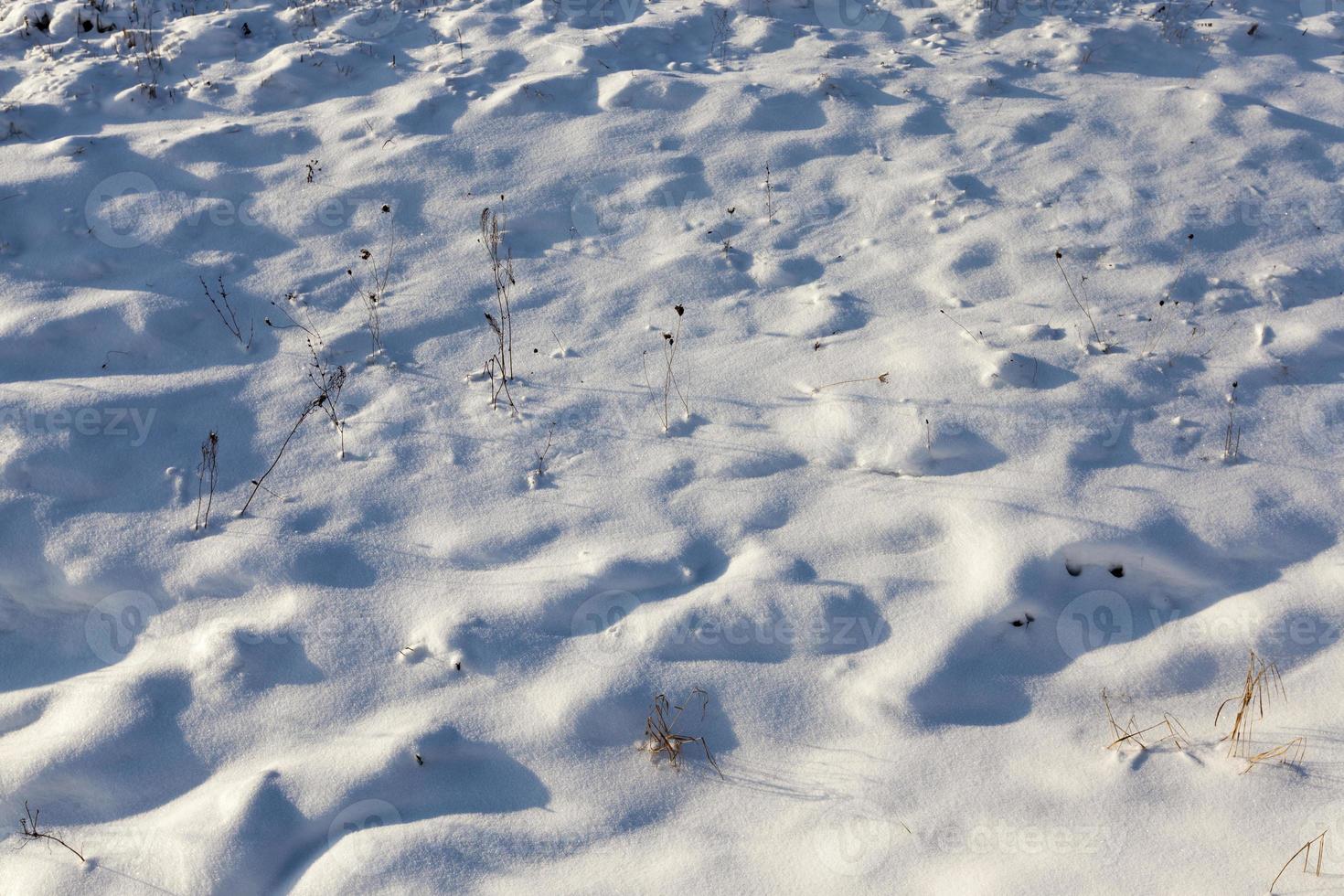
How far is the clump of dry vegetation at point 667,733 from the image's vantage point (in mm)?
3061

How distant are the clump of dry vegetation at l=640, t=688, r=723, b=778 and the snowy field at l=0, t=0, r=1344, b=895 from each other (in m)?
0.04

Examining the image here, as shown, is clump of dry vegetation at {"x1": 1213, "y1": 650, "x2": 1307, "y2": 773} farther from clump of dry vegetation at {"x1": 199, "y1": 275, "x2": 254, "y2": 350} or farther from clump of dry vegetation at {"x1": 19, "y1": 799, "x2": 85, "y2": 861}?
clump of dry vegetation at {"x1": 199, "y1": 275, "x2": 254, "y2": 350}

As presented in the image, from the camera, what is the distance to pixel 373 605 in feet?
11.8

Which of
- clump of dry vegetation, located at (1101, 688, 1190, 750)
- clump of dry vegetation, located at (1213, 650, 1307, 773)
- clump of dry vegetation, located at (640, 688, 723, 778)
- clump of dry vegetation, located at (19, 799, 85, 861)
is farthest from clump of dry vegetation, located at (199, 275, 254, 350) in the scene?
clump of dry vegetation, located at (1213, 650, 1307, 773)

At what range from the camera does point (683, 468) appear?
4059 millimetres

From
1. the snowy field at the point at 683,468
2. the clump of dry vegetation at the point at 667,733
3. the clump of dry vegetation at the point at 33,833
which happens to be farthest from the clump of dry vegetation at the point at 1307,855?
the clump of dry vegetation at the point at 33,833

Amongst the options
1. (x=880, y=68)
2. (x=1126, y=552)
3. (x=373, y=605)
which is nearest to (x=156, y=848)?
(x=373, y=605)

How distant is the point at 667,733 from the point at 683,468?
4.30ft

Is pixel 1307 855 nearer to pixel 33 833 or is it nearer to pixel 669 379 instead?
pixel 669 379

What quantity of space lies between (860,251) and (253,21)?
565 centimetres

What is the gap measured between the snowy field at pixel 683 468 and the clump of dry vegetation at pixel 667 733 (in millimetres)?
37

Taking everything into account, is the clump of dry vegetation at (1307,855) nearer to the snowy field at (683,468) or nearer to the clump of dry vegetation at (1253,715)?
the snowy field at (683,468)

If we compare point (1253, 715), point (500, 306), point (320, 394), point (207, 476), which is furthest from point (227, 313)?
point (1253, 715)

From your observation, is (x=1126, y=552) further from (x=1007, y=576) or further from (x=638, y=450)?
(x=638, y=450)
